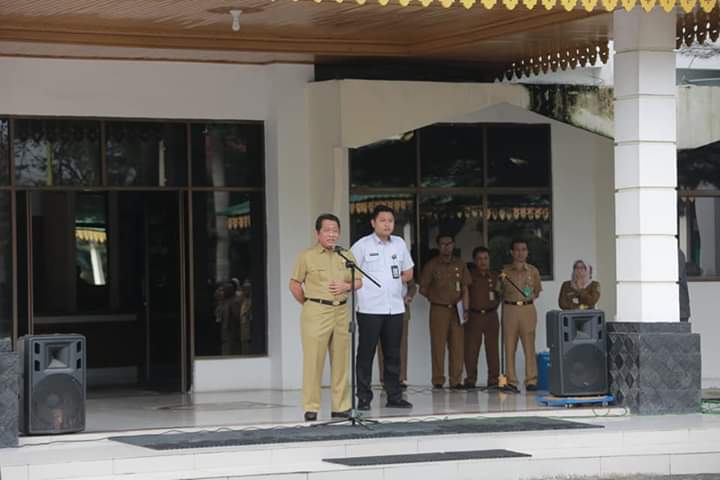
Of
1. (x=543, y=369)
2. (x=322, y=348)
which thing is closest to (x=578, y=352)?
(x=322, y=348)

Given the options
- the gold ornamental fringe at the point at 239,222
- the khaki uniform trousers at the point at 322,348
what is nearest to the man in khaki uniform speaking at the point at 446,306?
the gold ornamental fringe at the point at 239,222

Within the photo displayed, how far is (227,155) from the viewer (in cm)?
1705

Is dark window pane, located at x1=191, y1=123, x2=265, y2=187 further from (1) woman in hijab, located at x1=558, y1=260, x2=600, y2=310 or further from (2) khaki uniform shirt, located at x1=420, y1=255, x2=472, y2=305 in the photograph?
(1) woman in hijab, located at x1=558, y1=260, x2=600, y2=310

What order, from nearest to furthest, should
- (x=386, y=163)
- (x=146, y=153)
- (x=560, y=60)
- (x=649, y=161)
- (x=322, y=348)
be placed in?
(x=322, y=348), (x=649, y=161), (x=560, y=60), (x=146, y=153), (x=386, y=163)

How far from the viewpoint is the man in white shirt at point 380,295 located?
13.8 m

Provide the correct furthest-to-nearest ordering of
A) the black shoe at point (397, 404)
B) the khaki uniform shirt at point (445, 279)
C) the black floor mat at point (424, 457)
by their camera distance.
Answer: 1. the khaki uniform shirt at point (445, 279)
2. the black shoe at point (397, 404)
3. the black floor mat at point (424, 457)

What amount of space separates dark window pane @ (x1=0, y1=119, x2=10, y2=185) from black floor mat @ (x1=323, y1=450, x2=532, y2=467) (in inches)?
244

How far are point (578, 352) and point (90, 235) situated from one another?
7302mm

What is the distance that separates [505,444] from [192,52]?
634cm

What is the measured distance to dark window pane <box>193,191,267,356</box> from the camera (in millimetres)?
17031

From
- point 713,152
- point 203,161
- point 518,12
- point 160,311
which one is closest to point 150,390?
point 160,311

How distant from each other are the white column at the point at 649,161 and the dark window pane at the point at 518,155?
14.4ft

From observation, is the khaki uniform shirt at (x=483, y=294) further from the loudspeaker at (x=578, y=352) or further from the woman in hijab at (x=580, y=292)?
the loudspeaker at (x=578, y=352)

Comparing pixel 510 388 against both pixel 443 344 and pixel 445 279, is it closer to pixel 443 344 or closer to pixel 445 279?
pixel 443 344
